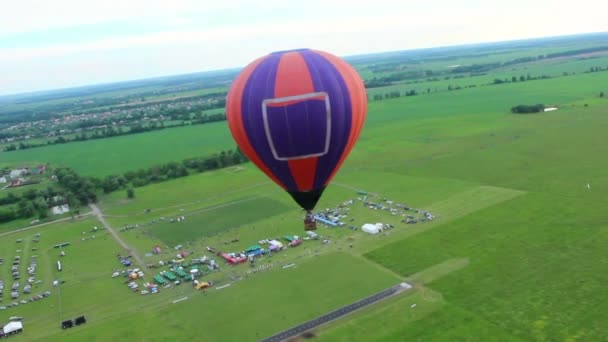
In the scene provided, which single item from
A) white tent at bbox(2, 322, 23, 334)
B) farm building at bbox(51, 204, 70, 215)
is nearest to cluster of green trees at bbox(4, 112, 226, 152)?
farm building at bbox(51, 204, 70, 215)

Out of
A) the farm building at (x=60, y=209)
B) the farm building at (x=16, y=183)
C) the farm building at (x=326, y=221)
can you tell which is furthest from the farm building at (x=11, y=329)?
the farm building at (x=16, y=183)

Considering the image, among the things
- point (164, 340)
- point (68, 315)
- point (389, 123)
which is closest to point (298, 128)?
point (164, 340)

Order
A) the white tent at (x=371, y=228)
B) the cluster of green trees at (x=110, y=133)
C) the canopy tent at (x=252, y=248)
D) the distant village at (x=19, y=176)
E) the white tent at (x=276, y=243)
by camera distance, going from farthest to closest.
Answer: the cluster of green trees at (x=110, y=133), the distant village at (x=19, y=176), the white tent at (x=371, y=228), the white tent at (x=276, y=243), the canopy tent at (x=252, y=248)

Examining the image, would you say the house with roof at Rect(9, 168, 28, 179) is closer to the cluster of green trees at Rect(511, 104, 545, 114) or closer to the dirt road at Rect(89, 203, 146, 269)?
the dirt road at Rect(89, 203, 146, 269)

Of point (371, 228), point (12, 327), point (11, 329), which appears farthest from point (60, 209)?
point (371, 228)

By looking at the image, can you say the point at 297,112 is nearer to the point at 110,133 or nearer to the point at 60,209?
the point at 60,209

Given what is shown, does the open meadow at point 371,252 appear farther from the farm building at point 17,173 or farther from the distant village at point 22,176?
the farm building at point 17,173
